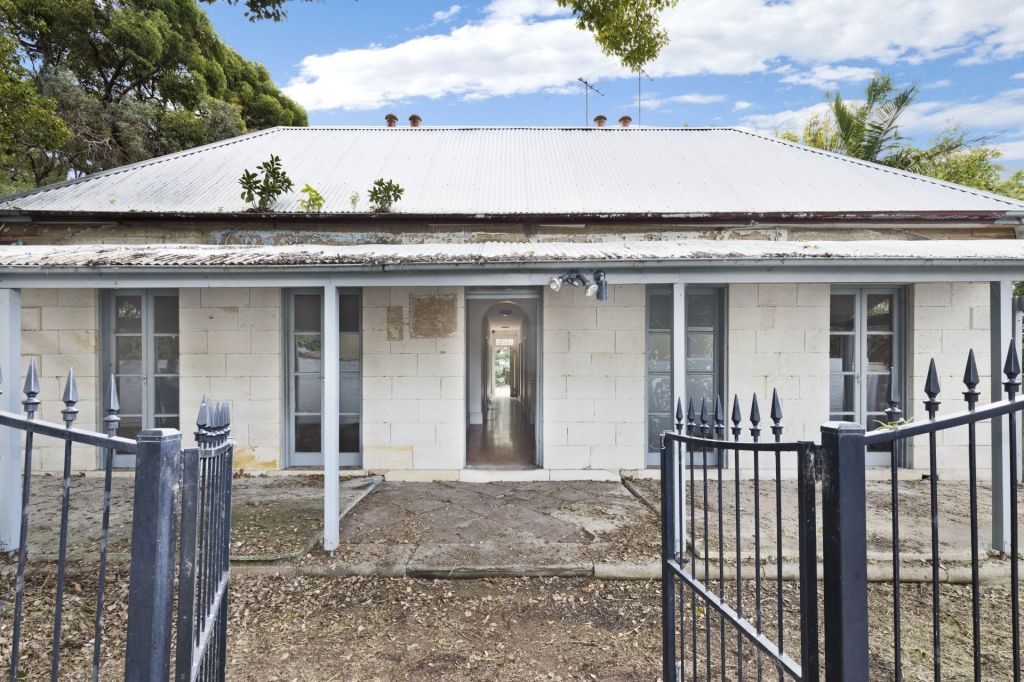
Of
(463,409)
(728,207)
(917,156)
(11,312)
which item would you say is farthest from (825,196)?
(11,312)

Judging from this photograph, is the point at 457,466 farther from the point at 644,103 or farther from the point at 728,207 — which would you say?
the point at 644,103

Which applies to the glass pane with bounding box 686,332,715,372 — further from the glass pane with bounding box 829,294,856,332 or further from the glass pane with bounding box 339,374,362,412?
the glass pane with bounding box 339,374,362,412

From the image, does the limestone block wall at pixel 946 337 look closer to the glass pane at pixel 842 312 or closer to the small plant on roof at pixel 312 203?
the glass pane at pixel 842 312

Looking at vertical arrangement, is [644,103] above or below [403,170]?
above

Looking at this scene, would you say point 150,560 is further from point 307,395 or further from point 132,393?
point 132,393

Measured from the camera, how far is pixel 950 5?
12.3 meters

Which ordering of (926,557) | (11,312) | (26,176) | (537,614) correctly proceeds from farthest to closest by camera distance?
(26,176)
(11,312)
(926,557)
(537,614)

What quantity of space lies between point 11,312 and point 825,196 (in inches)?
340

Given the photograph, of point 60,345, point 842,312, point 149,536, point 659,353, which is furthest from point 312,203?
point 842,312

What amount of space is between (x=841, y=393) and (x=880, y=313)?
43.2 inches

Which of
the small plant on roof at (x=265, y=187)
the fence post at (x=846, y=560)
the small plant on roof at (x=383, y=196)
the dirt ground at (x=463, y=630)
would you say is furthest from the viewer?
the small plant on roof at (x=383, y=196)

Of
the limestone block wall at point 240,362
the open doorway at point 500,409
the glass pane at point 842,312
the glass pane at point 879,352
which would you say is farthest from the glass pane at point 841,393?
the limestone block wall at point 240,362

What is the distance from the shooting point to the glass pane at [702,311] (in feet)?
21.3

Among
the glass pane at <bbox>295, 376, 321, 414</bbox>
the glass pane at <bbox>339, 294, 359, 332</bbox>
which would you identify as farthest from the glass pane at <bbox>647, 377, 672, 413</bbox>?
the glass pane at <bbox>295, 376, 321, 414</bbox>
